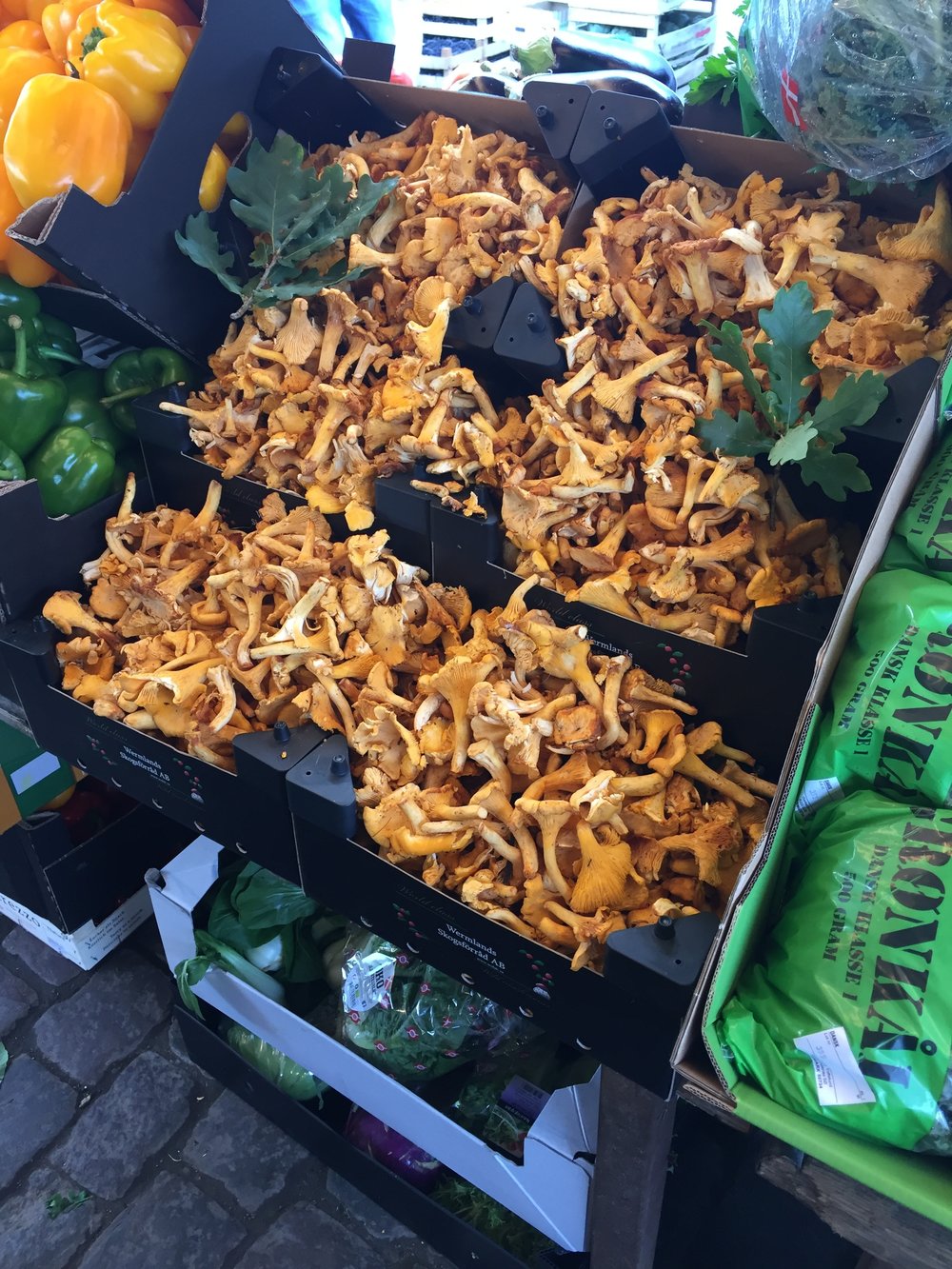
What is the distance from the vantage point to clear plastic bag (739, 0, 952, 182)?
108cm

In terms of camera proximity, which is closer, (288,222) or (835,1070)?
(835,1070)

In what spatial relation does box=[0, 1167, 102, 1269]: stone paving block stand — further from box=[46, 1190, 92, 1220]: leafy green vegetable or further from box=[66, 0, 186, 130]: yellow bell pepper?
box=[66, 0, 186, 130]: yellow bell pepper

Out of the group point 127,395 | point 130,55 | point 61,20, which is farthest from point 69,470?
point 61,20

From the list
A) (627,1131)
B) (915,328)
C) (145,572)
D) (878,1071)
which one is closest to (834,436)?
(915,328)

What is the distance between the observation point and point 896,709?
99cm

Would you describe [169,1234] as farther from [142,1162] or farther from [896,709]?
[896,709]

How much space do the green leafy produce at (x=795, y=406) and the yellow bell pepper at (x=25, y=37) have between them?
1.62 meters

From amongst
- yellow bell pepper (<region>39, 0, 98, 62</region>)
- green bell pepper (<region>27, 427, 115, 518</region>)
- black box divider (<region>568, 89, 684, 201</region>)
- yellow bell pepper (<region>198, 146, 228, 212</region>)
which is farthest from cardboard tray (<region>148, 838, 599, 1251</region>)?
yellow bell pepper (<region>39, 0, 98, 62</region>)

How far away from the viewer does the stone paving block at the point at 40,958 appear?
2.16 m

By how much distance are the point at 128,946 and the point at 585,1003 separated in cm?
158

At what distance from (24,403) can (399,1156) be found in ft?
5.26

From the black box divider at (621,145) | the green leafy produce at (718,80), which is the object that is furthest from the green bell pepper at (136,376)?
the green leafy produce at (718,80)

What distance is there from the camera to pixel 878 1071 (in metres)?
0.78

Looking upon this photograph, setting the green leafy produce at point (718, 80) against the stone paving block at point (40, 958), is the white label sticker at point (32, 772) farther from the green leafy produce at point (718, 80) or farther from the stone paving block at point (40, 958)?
the green leafy produce at point (718, 80)
